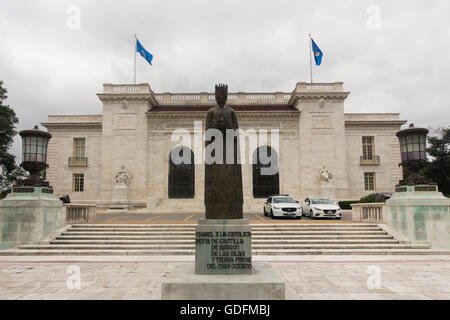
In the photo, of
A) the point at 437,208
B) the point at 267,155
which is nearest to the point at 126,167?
the point at 267,155

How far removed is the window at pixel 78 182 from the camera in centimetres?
3831

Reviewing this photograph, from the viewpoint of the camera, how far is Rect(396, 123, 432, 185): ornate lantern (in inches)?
544

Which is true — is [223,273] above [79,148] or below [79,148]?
below

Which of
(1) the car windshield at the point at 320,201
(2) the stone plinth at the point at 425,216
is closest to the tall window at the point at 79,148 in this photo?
(1) the car windshield at the point at 320,201

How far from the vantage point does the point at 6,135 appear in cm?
3422

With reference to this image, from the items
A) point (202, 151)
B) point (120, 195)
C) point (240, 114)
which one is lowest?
point (120, 195)

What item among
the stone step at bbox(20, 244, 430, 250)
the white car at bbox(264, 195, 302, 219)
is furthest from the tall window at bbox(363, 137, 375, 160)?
the stone step at bbox(20, 244, 430, 250)

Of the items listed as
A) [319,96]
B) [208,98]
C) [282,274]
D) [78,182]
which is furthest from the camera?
[208,98]

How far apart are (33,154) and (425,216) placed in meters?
17.5

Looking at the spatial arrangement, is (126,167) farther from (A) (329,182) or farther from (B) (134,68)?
(A) (329,182)

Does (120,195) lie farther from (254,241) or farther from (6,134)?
(254,241)

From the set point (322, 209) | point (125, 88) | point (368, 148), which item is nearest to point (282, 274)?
point (322, 209)

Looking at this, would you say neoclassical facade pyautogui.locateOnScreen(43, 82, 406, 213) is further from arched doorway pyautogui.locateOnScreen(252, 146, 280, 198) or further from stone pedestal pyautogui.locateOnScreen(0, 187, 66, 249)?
stone pedestal pyautogui.locateOnScreen(0, 187, 66, 249)
